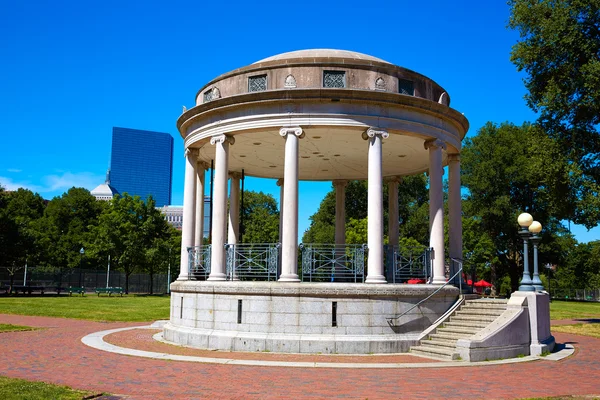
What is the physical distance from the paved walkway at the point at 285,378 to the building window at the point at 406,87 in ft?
33.9

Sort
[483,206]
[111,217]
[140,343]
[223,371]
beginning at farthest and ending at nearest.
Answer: [111,217] < [483,206] < [140,343] < [223,371]

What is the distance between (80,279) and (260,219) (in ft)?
76.5

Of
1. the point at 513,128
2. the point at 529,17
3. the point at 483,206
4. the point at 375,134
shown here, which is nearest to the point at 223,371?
the point at 375,134

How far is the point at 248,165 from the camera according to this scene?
27750 mm

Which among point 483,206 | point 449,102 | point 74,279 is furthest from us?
point 74,279

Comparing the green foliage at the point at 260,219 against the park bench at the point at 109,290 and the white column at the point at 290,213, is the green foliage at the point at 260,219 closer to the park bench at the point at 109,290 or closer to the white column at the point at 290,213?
the park bench at the point at 109,290

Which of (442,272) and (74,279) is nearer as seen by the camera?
(442,272)

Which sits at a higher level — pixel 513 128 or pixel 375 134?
pixel 513 128

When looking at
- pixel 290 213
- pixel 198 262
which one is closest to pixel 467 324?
pixel 290 213

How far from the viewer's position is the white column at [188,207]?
22359 mm

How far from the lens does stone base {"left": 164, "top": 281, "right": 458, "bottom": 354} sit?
17531 millimetres

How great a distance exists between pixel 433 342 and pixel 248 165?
541 inches

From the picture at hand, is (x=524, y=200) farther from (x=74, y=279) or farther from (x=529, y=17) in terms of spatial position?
(x=74, y=279)

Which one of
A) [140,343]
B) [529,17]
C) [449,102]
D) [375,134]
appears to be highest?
[529,17]
